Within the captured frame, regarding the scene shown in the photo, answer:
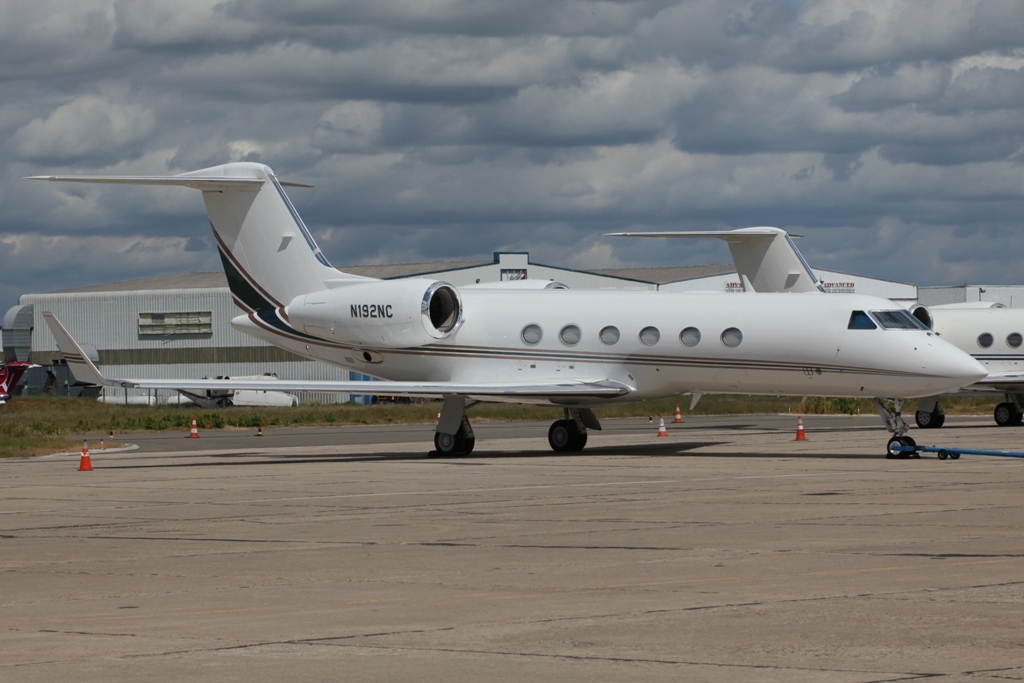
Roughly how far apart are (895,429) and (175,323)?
58463 millimetres

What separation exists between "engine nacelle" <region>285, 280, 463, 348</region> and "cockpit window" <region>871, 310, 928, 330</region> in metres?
7.92

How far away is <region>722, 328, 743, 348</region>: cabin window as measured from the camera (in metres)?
25.9

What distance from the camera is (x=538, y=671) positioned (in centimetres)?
727

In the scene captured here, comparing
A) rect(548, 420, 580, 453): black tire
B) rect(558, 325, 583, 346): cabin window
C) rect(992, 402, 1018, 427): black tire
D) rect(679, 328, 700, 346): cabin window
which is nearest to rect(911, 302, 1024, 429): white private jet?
rect(992, 402, 1018, 427): black tire

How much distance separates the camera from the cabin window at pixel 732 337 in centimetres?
2588

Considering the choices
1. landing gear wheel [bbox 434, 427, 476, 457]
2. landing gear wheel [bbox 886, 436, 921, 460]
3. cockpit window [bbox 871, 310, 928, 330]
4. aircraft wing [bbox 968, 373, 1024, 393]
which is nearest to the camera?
landing gear wheel [bbox 886, 436, 921, 460]

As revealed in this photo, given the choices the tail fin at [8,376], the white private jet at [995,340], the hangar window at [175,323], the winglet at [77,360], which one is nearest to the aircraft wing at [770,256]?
the white private jet at [995,340]

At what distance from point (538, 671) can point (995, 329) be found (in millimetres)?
34773

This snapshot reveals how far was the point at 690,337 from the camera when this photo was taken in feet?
86.6

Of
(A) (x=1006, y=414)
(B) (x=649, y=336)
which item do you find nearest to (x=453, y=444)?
(B) (x=649, y=336)

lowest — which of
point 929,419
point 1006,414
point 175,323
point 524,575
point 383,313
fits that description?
point 524,575

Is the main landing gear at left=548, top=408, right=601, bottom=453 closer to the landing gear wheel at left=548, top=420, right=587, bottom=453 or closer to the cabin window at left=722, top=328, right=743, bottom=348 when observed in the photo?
the landing gear wheel at left=548, top=420, right=587, bottom=453

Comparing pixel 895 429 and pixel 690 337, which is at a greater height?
pixel 690 337

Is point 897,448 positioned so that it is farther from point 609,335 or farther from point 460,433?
point 460,433
